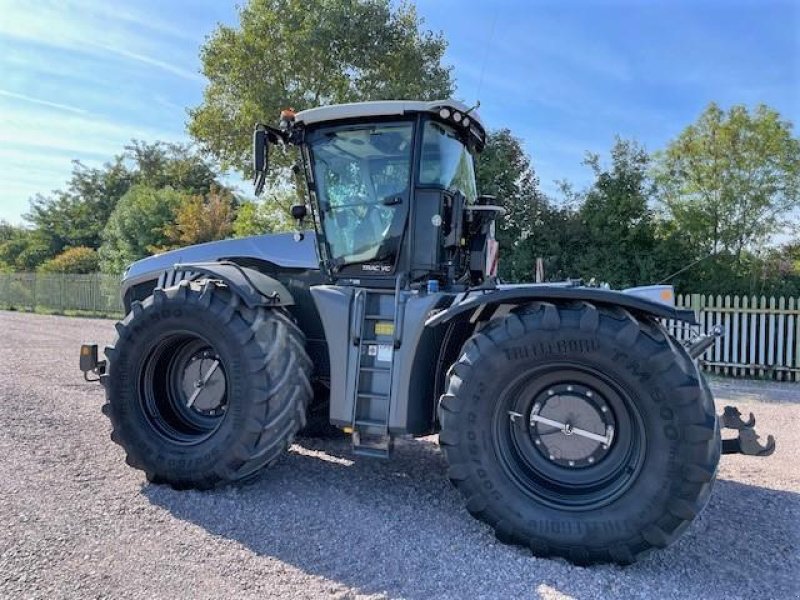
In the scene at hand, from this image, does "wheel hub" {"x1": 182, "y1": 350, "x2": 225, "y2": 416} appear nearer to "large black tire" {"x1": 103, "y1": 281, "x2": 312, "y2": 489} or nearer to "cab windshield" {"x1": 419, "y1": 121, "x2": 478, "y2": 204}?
"large black tire" {"x1": 103, "y1": 281, "x2": 312, "y2": 489}

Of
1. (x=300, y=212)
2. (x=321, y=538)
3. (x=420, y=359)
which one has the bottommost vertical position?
(x=321, y=538)

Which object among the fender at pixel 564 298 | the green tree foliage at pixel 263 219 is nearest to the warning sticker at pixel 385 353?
the fender at pixel 564 298

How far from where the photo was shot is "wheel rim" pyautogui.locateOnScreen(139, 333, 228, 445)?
15.4 ft

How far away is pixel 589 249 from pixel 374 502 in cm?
1029

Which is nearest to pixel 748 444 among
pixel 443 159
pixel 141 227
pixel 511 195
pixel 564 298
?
pixel 564 298

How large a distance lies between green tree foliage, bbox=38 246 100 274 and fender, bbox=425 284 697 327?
105ft

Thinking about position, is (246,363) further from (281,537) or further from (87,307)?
(87,307)

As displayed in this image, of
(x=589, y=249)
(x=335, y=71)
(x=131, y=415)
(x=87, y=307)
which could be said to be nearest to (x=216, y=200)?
(x=87, y=307)

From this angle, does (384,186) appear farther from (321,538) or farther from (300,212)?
(321,538)

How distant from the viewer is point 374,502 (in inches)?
166

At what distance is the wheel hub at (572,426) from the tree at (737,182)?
35.6 ft

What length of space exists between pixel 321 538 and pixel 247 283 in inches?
71.9

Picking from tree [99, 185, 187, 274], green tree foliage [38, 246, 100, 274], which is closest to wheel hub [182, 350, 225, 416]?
tree [99, 185, 187, 274]

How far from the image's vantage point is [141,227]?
2822 centimetres
